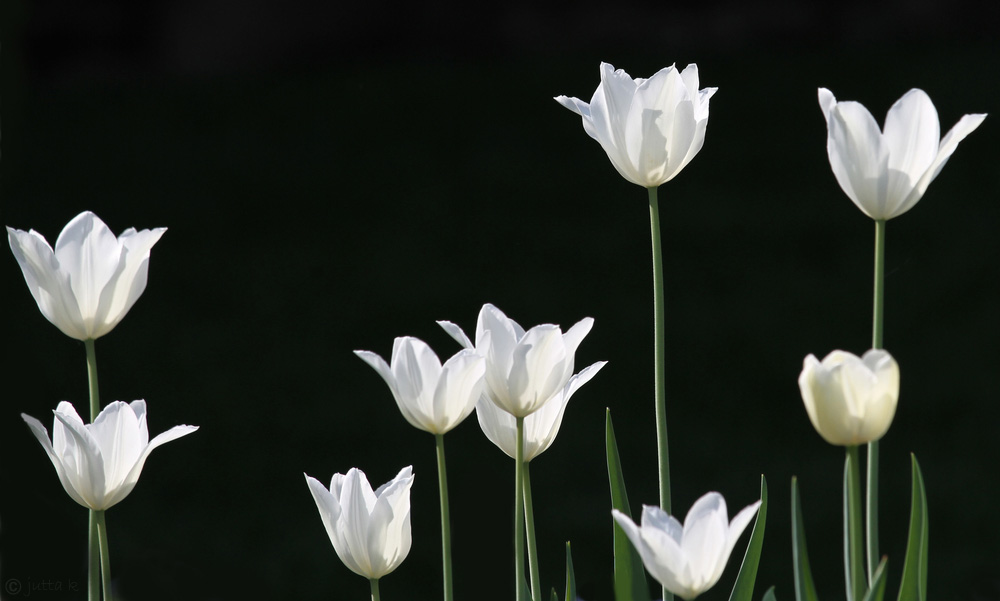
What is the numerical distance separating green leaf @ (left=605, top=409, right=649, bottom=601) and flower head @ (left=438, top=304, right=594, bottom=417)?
0.30ft

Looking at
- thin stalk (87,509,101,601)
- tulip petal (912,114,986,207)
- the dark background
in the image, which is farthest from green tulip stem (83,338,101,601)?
the dark background

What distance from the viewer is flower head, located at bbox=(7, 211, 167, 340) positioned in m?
0.91

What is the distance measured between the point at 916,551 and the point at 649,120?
0.40 metres

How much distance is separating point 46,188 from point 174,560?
2872 mm

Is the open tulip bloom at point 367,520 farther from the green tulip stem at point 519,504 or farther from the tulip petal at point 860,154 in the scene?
the tulip petal at point 860,154

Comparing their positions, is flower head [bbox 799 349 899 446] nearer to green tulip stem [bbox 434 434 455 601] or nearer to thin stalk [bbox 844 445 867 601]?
thin stalk [bbox 844 445 867 601]

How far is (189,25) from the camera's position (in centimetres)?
605

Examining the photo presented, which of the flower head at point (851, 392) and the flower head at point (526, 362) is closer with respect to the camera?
the flower head at point (851, 392)

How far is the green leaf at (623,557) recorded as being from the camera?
0.91 metres

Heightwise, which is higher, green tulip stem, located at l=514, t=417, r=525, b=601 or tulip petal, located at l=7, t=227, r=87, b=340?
tulip petal, located at l=7, t=227, r=87, b=340

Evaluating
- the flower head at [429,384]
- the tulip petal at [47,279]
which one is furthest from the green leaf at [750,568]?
the tulip petal at [47,279]

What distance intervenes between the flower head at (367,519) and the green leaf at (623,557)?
0.56 ft

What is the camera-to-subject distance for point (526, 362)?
0.83 meters

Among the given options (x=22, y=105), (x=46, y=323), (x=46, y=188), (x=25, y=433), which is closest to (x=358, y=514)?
(x=25, y=433)
